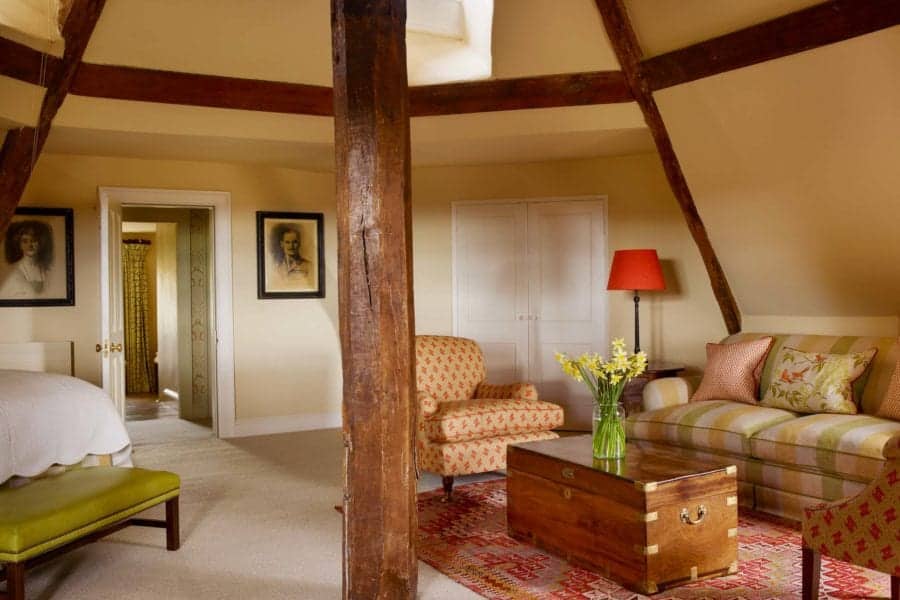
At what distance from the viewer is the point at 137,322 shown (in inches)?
416

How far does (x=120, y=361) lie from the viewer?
6.02 m

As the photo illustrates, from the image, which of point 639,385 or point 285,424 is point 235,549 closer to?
point 639,385

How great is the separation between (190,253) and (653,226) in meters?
4.38

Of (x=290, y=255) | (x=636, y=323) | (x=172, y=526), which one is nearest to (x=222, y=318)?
(x=290, y=255)

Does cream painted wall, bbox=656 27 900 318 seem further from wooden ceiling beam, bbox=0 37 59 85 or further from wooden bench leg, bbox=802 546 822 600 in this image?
wooden ceiling beam, bbox=0 37 59 85

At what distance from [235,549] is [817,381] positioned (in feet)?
10.4

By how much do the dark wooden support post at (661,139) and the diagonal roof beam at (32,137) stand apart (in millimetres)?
3105

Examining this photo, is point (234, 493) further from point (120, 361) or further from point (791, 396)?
point (791, 396)

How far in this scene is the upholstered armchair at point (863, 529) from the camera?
2.50 metres

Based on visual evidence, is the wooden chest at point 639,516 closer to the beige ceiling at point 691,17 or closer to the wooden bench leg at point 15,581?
the wooden bench leg at point 15,581

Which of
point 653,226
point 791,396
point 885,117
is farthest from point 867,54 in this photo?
point 653,226

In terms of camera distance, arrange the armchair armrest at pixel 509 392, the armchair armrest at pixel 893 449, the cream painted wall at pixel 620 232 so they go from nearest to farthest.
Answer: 1. the armchair armrest at pixel 893 449
2. the armchair armrest at pixel 509 392
3. the cream painted wall at pixel 620 232

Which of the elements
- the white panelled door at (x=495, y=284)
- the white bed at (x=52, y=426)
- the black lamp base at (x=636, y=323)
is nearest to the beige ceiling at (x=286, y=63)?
the white panelled door at (x=495, y=284)

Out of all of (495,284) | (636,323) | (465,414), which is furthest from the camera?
(495,284)
